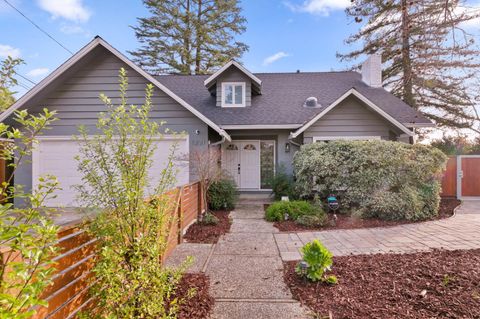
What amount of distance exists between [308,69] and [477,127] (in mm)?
10636

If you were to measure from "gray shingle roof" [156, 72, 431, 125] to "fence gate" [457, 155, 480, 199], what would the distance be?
8.02 ft

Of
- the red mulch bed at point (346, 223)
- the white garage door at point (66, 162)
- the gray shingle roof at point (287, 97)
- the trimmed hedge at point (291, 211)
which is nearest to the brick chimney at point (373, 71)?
the gray shingle roof at point (287, 97)

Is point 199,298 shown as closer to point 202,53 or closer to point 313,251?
point 313,251

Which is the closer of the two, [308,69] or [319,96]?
[319,96]

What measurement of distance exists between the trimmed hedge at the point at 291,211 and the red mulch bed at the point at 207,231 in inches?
48.1

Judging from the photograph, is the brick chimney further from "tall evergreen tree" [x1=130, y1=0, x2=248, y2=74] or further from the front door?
"tall evergreen tree" [x1=130, y1=0, x2=248, y2=74]

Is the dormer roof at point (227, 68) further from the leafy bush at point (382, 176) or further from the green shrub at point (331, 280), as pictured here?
the green shrub at point (331, 280)

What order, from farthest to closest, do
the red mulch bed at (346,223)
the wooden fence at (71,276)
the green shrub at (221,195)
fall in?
the green shrub at (221,195) < the red mulch bed at (346,223) < the wooden fence at (71,276)

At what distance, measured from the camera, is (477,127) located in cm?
1521

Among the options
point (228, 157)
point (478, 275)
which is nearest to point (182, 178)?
point (228, 157)

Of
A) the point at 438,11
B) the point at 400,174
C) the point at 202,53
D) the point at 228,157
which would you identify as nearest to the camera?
the point at 438,11

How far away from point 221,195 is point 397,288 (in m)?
5.76

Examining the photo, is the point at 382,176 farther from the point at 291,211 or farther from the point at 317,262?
the point at 317,262

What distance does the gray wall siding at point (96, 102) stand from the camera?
8.41m
